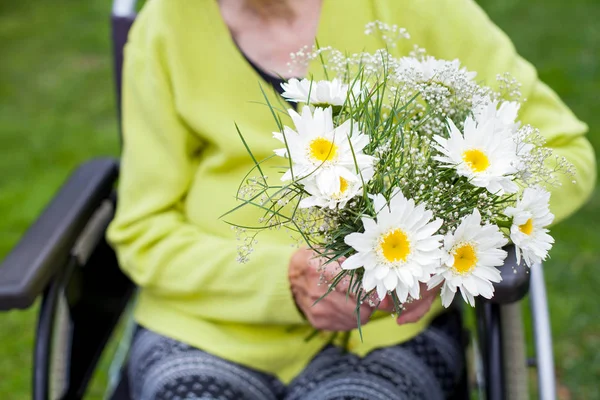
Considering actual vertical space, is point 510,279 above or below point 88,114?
below

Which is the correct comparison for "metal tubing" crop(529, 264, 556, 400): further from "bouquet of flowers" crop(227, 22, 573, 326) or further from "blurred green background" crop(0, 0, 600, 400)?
"blurred green background" crop(0, 0, 600, 400)

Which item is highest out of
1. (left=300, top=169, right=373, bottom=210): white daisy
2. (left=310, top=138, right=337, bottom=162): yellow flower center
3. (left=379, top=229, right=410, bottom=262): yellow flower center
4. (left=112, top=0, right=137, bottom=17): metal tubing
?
(left=112, top=0, right=137, bottom=17): metal tubing

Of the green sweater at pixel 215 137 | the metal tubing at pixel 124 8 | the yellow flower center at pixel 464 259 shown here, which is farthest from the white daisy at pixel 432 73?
the metal tubing at pixel 124 8

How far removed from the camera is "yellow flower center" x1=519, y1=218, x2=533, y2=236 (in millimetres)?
884

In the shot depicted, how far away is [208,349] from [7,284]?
1.19 feet

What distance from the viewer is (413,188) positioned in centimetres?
89

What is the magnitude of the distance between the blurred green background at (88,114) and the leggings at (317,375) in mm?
1101

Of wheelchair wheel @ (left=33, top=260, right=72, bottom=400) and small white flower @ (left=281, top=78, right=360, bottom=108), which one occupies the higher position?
small white flower @ (left=281, top=78, right=360, bottom=108)

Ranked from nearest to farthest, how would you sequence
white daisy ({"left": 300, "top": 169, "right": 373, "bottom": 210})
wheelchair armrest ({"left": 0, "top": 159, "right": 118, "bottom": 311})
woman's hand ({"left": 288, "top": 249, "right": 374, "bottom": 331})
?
1. white daisy ({"left": 300, "top": 169, "right": 373, "bottom": 210})
2. woman's hand ({"left": 288, "top": 249, "right": 374, "bottom": 331})
3. wheelchair armrest ({"left": 0, "top": 159, "right": 118, "bottom": 311})

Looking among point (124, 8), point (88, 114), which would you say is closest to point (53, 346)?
point (124, 8)

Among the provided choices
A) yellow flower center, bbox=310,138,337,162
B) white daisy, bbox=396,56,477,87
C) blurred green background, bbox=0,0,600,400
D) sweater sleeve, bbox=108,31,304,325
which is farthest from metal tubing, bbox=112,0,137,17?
blurred green background, bbox=0,0,600,400

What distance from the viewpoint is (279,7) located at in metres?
1.41

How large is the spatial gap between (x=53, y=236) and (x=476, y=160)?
895mm

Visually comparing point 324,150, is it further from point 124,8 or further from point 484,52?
point 124,8
